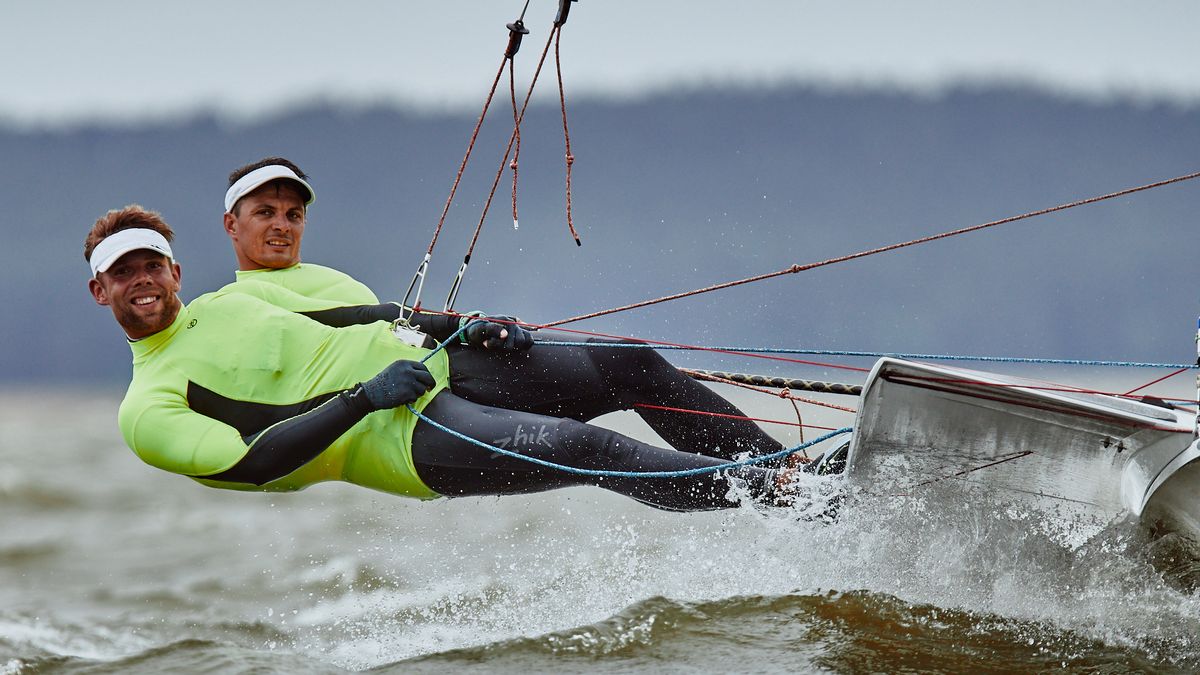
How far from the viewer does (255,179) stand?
3.38 metres

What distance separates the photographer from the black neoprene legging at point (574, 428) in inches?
115

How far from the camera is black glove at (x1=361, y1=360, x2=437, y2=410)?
2859 millimetres

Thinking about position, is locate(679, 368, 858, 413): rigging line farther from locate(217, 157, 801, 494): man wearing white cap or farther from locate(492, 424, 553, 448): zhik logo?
locate(492, 424, 553, 448): zhik logo

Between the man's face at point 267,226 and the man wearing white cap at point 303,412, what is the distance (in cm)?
28

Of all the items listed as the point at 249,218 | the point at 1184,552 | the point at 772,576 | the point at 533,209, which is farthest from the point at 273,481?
the point at 533,209

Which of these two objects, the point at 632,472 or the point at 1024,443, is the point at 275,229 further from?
the point at 1024,443

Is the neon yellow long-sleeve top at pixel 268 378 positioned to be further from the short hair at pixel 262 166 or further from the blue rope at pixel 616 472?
the short hair at pixel 262 166

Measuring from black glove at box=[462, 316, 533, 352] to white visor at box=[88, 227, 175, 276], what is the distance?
0.84 metres

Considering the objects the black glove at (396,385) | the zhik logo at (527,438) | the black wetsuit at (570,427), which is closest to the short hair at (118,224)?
the black wetsuit at (570,427)

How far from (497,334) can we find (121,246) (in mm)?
988

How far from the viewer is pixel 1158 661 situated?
9.43ft

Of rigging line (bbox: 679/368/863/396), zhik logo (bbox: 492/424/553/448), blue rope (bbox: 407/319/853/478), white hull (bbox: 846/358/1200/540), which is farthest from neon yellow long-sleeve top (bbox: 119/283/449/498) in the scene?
white hull (bbox: 846/358/1200/540)

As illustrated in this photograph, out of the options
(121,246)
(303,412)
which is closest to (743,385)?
(303,412)

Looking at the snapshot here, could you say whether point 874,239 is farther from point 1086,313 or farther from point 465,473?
point 465,473
